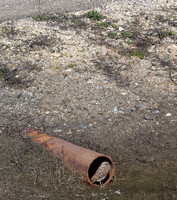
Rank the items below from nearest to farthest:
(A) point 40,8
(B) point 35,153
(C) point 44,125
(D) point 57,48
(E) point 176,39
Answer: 1. (B) point 35,153
2. (C) point 44,125
3. (D) point 57,48
4. (E) point 176,39
5. (A) point 40,8

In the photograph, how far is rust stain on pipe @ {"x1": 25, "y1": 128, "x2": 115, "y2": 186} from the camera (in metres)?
4.15

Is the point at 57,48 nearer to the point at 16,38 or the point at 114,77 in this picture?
the point at 16,38

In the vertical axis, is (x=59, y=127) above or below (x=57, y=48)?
below

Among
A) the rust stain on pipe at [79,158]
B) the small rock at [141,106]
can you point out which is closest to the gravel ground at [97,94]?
the small rock at [141,106]

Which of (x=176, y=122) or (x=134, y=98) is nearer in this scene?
(x=176, y=122)

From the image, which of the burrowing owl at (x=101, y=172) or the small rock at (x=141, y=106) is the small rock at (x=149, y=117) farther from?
the burrowing owl at (x=101, y=172)

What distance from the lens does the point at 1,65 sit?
22.4 feet

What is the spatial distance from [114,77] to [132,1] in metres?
3.43

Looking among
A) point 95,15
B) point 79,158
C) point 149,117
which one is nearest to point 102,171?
point 79,158

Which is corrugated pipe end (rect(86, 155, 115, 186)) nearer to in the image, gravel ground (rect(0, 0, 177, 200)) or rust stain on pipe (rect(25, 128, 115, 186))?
rust stain on pipe (rect(25, 128, 115, 186))

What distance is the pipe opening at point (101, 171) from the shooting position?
439 cm

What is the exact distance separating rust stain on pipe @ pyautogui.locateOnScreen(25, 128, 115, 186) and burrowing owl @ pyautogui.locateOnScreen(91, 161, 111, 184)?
0.02 m

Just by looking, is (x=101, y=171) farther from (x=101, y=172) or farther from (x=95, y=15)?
(x=95, y=15)

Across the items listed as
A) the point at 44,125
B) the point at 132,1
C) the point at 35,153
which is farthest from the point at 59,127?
the point at 132,1
